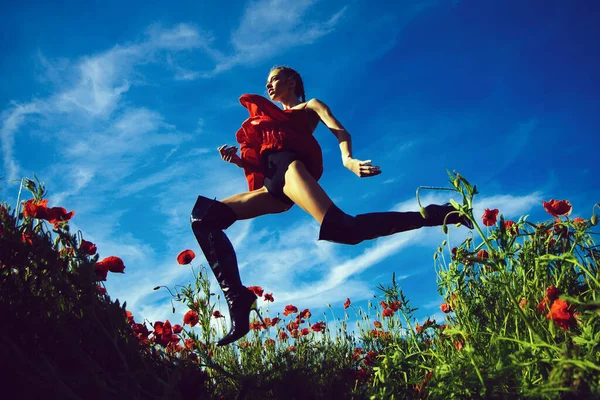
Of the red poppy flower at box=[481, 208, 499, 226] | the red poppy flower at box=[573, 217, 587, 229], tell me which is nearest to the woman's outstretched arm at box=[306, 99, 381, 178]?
the red poppy flower at box=[481, 208, 499, 226]

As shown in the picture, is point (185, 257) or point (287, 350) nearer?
point (287, 350)

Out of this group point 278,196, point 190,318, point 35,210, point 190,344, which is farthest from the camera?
point 190,344

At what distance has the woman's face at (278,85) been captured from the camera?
3.34 meters

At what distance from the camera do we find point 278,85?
132 inches

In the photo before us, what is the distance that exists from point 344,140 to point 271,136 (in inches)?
18.6

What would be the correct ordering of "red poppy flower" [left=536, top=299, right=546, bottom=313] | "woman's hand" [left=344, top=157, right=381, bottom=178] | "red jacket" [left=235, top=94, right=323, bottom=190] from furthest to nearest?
"red jacket" [left=235, top=94, right=323, bottom=190] < "woman's hand" [left=344, top=157, right=381, bottom=178] < "red poppy flower" [left=536, top=299, right=546, bottom=313]

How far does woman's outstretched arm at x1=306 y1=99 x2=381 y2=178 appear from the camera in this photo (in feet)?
8.07

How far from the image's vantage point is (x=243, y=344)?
4000 mm

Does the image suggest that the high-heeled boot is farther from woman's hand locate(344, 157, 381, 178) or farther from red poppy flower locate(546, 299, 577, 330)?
red poppy flower locate(546, 299, 577, 330)

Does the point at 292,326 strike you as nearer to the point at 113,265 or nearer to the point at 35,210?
the point at 113,265

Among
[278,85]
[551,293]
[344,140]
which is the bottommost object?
[551,293]

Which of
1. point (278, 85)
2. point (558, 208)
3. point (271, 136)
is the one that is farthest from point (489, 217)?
point (278, 85)

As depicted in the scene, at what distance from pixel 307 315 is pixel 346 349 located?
2.06 ft

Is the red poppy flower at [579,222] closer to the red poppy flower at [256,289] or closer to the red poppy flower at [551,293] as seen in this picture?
the red poppy flower at [551,293]
